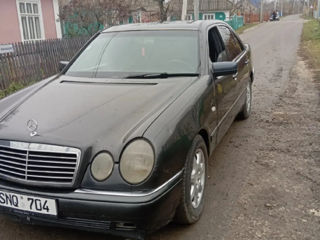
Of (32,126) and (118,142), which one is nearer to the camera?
(118,142)

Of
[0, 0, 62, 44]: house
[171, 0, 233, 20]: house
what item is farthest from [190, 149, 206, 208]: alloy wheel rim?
[171, 0, 233, 20]: house

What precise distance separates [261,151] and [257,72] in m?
6.59

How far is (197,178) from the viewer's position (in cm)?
306

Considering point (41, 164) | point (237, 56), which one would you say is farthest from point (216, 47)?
point (41, 164)

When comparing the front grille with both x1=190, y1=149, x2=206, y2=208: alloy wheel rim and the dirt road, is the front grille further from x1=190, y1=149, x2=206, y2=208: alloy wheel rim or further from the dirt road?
x1=190, y1=149, x2=206, y2=208: alloy wheel rim

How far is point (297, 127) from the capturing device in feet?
17.7

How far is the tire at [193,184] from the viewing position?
276 cm

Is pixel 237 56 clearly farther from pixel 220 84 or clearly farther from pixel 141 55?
pixel 141 55

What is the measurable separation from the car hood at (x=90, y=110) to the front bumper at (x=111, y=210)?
355mm

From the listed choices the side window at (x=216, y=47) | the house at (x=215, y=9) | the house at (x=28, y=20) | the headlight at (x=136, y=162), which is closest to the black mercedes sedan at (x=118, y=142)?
the headlight at (x=136, y=162)

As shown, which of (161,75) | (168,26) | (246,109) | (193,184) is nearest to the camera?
(193,184)

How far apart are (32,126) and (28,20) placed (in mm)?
12816

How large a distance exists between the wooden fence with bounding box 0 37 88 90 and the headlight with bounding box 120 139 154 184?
7.28m

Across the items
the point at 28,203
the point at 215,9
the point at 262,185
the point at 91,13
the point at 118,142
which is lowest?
the point at 262,185
